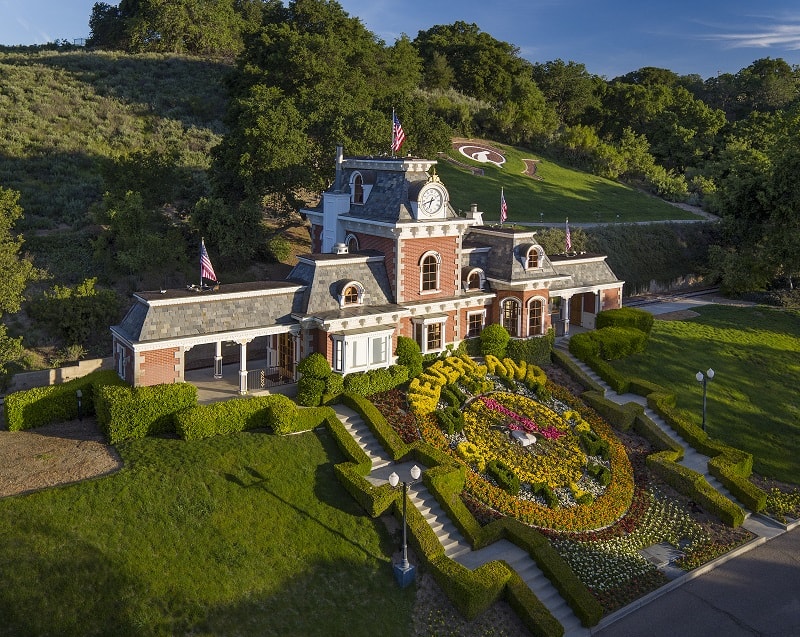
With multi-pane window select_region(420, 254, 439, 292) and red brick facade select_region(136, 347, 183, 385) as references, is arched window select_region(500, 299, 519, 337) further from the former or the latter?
red brick facade select_region(136, 347, 183, 385)

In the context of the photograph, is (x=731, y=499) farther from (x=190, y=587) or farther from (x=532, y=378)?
(x=190, y=587)

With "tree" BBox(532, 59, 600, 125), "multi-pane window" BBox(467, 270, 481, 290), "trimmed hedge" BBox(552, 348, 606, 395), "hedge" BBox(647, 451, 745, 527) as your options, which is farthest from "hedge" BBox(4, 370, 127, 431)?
"tree" BBox(532, 59, 600, 125)

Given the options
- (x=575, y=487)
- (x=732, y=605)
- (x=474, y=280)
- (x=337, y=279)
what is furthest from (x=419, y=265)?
(x=732, y=605)

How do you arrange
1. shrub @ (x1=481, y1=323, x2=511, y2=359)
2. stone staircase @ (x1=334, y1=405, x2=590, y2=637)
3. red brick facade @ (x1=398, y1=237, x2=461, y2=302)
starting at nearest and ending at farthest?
stone staircase @ (x1=334, y1=405, x2=590, y2=637) → red brick facade @ (x1=398, y1=237, x2=461, y2=302) → shrub @ (x1=481, y1=323, x2=511, y2=359)

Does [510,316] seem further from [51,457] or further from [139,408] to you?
[51,457]

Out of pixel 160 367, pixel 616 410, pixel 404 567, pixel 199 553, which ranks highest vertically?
pixel 160 367

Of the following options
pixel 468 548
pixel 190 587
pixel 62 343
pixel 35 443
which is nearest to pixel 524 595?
pixel 468 548

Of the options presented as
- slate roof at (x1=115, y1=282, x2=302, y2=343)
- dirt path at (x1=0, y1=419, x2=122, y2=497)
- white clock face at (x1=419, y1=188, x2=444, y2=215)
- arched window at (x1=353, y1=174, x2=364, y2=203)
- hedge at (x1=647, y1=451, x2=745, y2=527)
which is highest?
arched window at (x1=353, y1=174, x2=364, y2=203)
